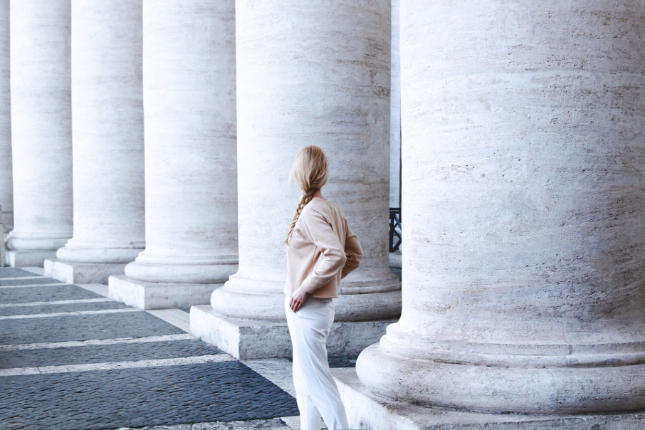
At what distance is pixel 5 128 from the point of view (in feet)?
135

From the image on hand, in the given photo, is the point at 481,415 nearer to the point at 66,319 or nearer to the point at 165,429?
the point at 165,429

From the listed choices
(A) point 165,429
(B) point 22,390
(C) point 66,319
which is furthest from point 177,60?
(A) point 165,429

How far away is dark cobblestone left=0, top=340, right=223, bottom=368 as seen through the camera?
13.6 m

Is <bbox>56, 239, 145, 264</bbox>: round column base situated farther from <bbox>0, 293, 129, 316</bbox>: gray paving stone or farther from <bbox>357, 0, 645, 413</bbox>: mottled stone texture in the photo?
<bbox>357, 0, 645, 413</bbox>: mottled stone texture

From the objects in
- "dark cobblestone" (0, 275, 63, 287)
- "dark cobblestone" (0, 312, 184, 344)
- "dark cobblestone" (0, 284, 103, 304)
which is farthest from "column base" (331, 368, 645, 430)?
"dark cobblestone" (0, 275, 63, 287)

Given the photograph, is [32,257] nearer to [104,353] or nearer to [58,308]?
[58,308]

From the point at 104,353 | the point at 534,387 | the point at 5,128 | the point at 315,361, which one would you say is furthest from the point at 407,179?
the point at 5,128

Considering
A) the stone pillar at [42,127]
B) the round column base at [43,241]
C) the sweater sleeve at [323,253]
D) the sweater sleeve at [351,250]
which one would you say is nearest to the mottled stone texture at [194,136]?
the sweater sleeve at [351,250]

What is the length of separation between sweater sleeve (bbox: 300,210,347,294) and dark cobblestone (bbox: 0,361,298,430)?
9.68 ft

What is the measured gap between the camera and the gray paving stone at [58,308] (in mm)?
19453

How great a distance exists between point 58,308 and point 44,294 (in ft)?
10.4

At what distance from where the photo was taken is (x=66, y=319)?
719 inches

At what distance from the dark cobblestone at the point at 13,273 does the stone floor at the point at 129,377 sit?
1028 cm

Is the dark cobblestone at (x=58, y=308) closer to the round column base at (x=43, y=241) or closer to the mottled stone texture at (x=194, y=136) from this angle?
the mottled stone texture at (x=194, y=136)
